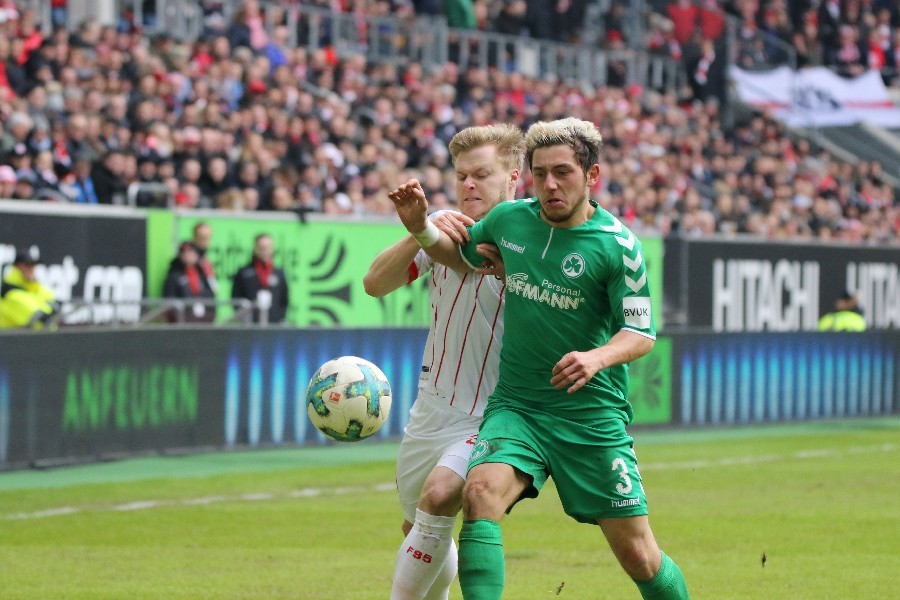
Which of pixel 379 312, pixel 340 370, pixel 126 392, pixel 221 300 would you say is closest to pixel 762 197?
pixel 379 312

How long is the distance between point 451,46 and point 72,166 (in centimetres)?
1185

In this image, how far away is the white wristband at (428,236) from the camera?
6610 mm

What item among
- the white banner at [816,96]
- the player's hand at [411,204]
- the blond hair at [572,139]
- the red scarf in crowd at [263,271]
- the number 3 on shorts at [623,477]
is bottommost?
the number 3 on shorts at [623,477]

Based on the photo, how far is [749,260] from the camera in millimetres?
24281

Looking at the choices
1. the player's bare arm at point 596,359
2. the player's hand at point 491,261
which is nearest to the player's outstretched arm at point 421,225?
the player's hand at point 491,261

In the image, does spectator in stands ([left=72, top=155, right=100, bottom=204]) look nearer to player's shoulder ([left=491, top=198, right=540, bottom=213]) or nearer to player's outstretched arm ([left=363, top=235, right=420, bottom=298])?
player's outstretched arm ([left=363, top=235, right=420, bottom=298])

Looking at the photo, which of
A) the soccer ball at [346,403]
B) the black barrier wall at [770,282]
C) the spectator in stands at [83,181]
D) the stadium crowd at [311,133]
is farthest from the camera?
the black barrier wall at [770,282]

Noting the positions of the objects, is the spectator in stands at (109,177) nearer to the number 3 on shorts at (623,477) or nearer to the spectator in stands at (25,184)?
the spectator in stands at (25,184)

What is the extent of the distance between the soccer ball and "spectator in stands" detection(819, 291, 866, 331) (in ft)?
53.5

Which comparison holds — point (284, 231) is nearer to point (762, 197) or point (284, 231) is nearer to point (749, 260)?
point (749, 260)

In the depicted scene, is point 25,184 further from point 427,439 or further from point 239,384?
point 427,439

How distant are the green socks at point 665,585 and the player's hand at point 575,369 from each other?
84cm

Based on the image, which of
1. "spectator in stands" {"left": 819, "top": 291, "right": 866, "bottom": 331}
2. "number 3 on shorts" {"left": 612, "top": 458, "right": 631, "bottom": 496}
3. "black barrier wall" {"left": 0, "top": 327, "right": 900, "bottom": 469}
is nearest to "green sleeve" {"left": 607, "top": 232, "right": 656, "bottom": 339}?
"number 3 on shorts" {"left": 612, "top": 458, "right": 631, "bottom": 496}

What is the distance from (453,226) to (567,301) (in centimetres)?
65
